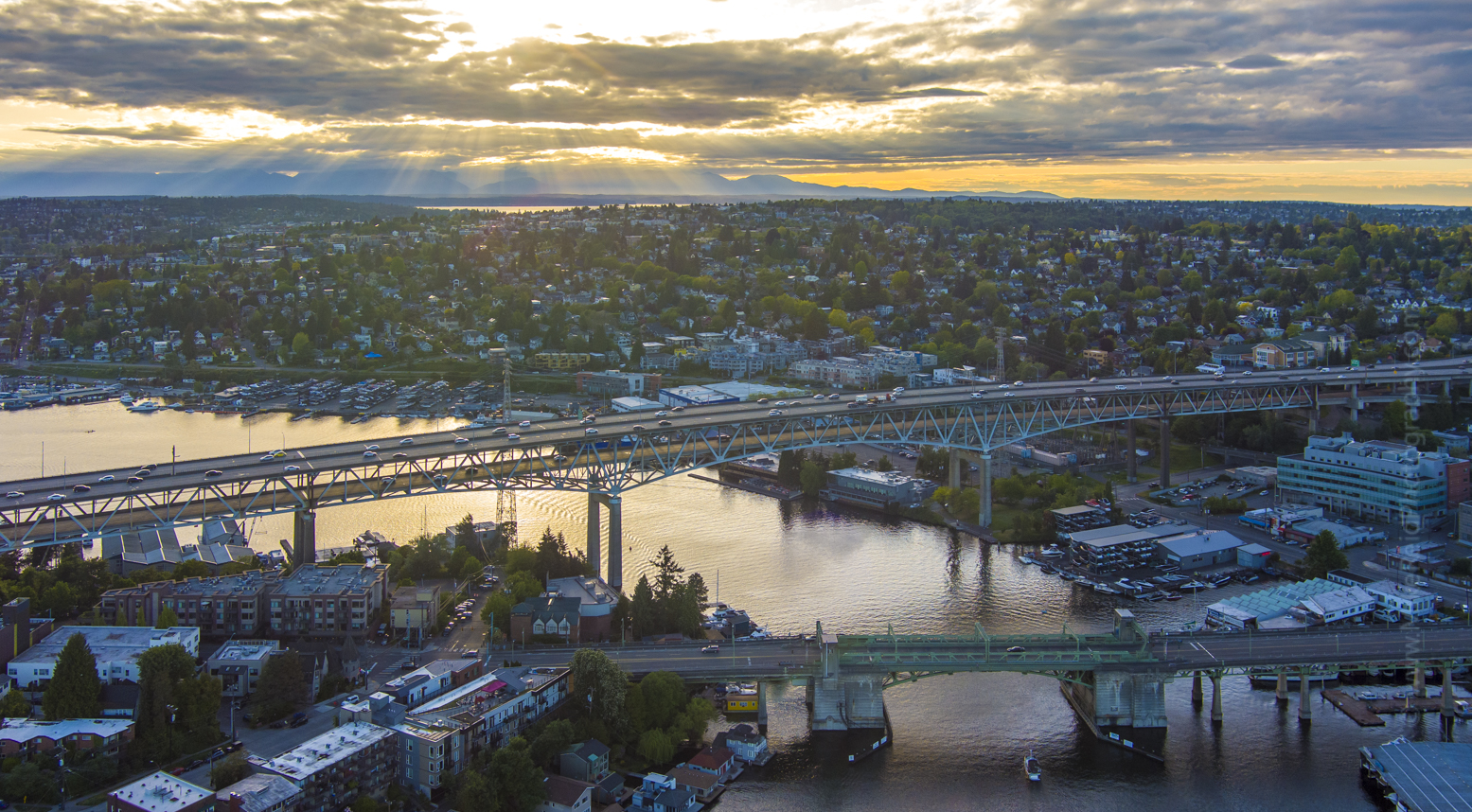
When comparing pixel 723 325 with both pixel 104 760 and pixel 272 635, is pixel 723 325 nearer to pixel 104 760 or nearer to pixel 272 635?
pixel 272 635

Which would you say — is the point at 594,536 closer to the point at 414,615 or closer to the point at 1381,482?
the point at 414,615

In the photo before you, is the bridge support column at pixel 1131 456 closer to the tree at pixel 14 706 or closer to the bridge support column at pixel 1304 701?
the bridge support column at pixel 1304 701

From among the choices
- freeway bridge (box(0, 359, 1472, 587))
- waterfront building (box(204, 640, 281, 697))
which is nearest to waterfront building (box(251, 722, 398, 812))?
waterfront building (box(204, 640, 281, 697))

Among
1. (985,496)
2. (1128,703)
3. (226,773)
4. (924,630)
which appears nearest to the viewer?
(226,773)

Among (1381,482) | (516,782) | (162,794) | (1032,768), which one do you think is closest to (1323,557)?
(1381,482)

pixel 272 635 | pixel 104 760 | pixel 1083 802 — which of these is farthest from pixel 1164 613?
pixel 104 760

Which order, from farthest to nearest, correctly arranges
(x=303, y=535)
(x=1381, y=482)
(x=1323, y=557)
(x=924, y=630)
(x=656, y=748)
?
(x=1381, y=482), (x=1323, y=557), (x=303, y=535), (x=924, y=630), (x=656, y=748)
